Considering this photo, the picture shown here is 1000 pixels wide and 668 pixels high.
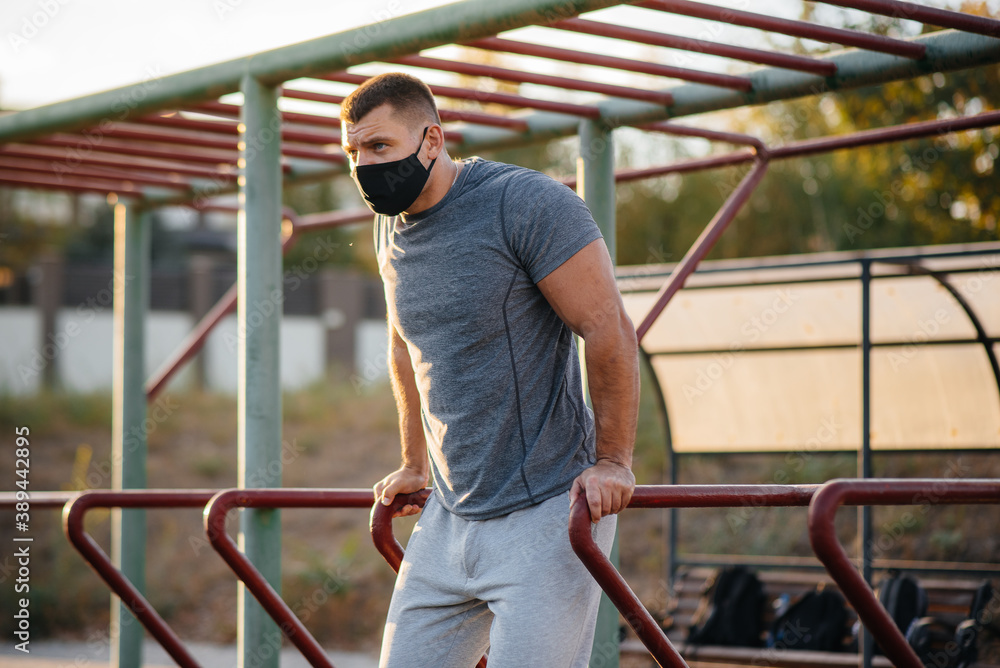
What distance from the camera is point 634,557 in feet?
31.2

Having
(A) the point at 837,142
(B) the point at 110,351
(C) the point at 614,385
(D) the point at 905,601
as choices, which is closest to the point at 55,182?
(A) the point at 837,142

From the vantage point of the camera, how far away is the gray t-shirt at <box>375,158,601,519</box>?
2145 millimetres

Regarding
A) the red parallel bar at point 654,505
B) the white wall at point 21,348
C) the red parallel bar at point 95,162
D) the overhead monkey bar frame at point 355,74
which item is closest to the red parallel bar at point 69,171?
the red parallel bar at point 95,162

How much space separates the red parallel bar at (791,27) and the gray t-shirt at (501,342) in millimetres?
803

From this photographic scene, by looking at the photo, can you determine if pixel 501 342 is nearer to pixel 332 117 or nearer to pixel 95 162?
pixel 332 117

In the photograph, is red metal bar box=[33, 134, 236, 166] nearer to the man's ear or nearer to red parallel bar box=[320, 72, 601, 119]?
red parallel bar box=[320, 72, 601, 119]

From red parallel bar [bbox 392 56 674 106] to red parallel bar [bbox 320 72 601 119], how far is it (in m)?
0.10

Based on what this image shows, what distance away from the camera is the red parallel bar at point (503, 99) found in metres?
3.63

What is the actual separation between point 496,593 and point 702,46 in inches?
71.2

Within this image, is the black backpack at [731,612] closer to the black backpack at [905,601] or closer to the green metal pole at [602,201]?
the black backpack at [905,601]

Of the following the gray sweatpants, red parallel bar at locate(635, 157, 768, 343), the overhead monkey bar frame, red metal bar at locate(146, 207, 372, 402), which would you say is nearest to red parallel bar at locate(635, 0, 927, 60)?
the overhead monkey bar frame

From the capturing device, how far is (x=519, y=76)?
3.55 metres

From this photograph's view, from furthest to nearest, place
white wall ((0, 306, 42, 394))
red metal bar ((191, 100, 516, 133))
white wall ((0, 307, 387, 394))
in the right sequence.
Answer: white wall ((0, 307, 387, 394)) → white wall ((0, 306, 42, 394)) → red metal bar ((191, 100, 516, 133))

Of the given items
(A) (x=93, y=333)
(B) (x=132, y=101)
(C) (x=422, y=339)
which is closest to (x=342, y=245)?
(A) (x=93, y=333)
